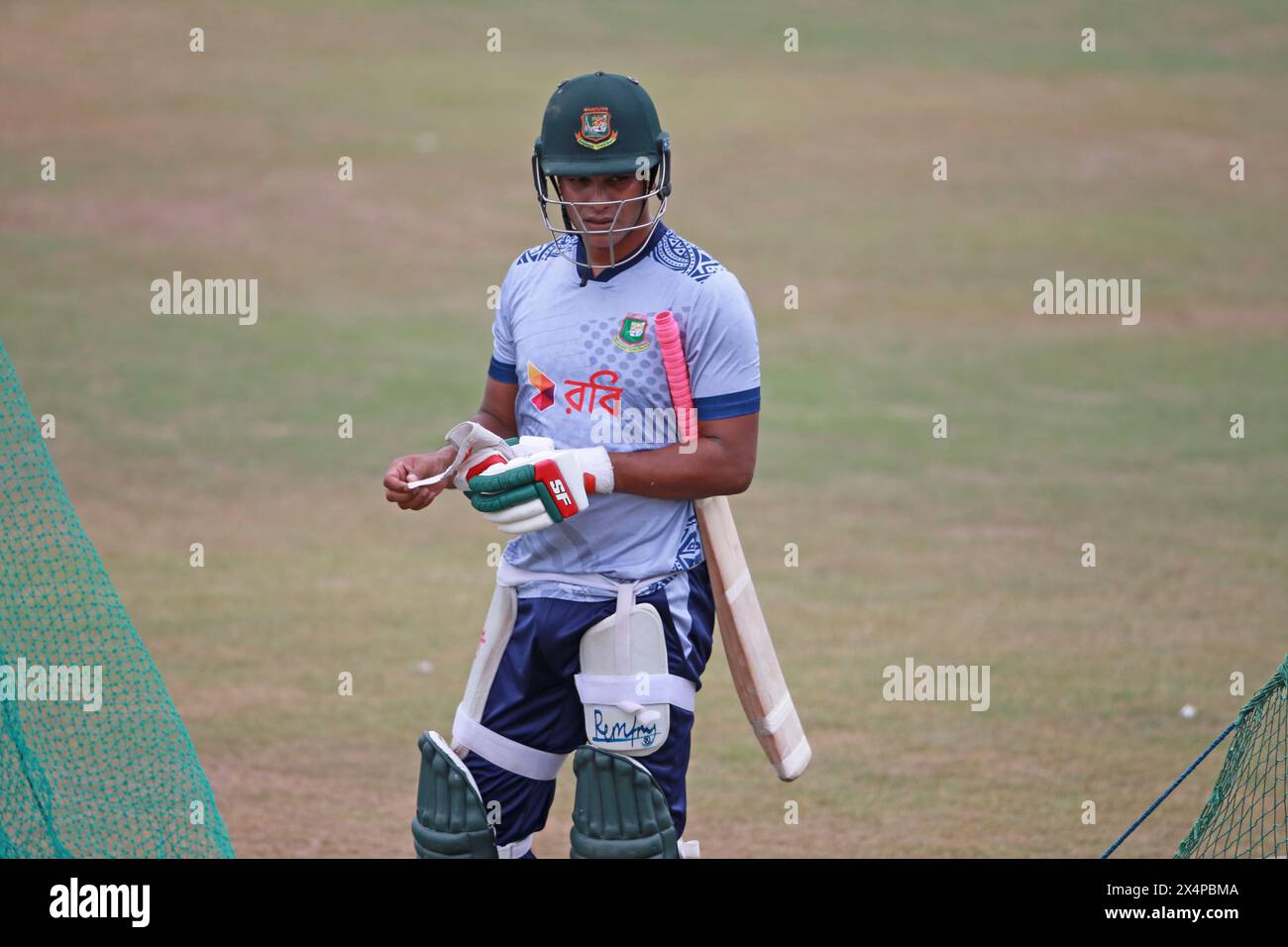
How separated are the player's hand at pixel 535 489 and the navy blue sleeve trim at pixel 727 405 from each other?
362mm

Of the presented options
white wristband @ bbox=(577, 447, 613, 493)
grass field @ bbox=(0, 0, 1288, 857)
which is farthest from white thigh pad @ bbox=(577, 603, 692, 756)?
grass field @ bbox=(0, 0, 1288, 857)

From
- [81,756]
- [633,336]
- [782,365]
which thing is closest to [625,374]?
[633,336]

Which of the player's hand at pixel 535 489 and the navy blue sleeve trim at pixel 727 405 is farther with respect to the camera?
the navy blue sleeve trim at pixel 727 405

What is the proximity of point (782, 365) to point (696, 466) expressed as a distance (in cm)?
1143

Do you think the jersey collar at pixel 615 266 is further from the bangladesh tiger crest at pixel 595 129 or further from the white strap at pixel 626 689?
the white strap at pixel 626 689

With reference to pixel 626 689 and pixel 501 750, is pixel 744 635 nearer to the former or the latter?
pixel 626 689

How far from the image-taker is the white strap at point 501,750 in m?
4.95

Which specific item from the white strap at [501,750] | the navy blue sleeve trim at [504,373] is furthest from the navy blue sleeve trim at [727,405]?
the white strap at [501,750]

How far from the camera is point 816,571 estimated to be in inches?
424

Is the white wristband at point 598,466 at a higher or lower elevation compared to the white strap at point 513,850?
higher

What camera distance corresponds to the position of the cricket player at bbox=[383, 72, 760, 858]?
185 inches

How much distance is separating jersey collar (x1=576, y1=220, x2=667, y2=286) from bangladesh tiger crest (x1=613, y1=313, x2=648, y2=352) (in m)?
0.16

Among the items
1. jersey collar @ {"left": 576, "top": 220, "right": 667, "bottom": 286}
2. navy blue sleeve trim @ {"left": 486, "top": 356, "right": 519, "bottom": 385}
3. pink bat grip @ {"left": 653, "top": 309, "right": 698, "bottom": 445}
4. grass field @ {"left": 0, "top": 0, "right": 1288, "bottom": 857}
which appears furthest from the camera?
grass field @ {"left": 0, "top": 0, "right": 1288, "bottom": 857}

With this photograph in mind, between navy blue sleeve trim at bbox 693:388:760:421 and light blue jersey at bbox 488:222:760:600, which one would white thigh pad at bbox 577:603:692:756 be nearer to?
light blue jersey at bbox 488:222:760:600
